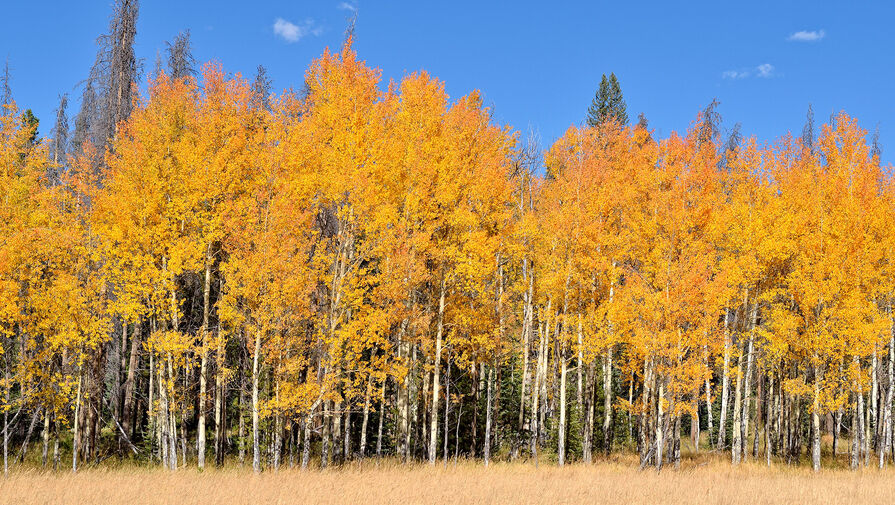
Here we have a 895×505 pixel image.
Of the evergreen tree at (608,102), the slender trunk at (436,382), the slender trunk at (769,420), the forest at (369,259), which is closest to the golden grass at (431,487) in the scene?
the slender trunk at (436,382)

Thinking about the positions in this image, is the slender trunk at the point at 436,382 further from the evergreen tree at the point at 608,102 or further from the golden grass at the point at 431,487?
the evergreen tree at the point at 608,102

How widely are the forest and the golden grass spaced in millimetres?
1520

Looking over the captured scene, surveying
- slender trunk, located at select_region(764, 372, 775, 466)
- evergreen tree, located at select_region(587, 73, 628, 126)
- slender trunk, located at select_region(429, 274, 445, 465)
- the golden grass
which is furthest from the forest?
evergreen tree, located at select_region(587, 73, 628, 126)

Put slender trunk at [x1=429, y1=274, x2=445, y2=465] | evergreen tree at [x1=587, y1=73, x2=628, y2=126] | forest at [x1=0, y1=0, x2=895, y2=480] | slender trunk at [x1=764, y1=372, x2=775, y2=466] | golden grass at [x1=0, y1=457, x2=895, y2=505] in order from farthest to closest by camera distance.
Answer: evergreen tree at [x1=587, y1=73, x2=628, y2=126] → slender trunk at [x1=764, y1=372, x2=775, y2=466] → slender trunk at [x1=429, y1=274, x2=445, y2=465] → forest at [x1=0, y1=0, x2=895, y2=480] → golden grass at [x1=0, y1=457, x2=895, y2=505]

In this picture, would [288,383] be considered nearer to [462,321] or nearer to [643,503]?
[462,321]

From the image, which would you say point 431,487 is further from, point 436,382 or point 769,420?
point 769,420

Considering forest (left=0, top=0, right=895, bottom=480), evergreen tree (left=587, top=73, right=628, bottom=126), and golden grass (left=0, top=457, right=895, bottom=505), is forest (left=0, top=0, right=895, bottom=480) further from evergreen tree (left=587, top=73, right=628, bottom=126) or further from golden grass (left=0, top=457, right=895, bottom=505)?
evergreen tree (left=587, top=73, right=628, bottom=126)

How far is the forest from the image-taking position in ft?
47.8

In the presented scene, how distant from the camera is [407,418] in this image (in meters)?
16.9

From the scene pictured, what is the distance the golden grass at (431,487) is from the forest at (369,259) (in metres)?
1.52

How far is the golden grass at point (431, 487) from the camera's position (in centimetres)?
1032

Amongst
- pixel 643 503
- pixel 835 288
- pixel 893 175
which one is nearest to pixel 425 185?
pixel 643 503

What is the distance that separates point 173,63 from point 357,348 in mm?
13317

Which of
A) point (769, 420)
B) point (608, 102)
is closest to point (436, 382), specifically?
point (769, 420)
